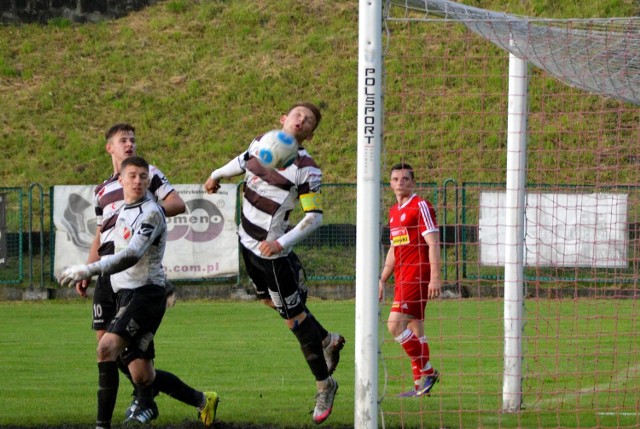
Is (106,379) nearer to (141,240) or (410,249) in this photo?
(141,240)

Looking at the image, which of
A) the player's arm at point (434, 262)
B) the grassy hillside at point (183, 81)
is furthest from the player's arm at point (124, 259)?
the grassy hillside at point (183, 81)

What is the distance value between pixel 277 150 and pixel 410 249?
9.87 ft

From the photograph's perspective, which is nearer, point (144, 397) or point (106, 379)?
point (106, 379)

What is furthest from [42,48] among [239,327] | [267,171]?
[267,171]

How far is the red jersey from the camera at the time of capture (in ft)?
30.7

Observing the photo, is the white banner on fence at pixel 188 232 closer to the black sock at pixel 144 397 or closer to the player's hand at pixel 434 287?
the player's hand at pixel 434 287

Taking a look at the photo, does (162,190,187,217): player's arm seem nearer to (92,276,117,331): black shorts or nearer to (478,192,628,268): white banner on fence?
(92,276,117,331): black shorts

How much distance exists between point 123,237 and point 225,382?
3.28 m

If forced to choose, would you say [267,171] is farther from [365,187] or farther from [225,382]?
[225,382]

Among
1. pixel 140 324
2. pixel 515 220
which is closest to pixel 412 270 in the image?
pixel 515 220

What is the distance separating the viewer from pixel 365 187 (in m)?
6.68

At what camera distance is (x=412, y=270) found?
9539 millimetres

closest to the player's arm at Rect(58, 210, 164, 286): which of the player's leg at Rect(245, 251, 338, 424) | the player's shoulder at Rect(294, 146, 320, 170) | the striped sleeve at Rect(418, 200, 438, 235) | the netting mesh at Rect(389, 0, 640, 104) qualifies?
the player's leg at Rect(245, 251, 338, 424)

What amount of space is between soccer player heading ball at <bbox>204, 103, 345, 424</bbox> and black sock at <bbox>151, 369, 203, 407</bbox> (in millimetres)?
865
